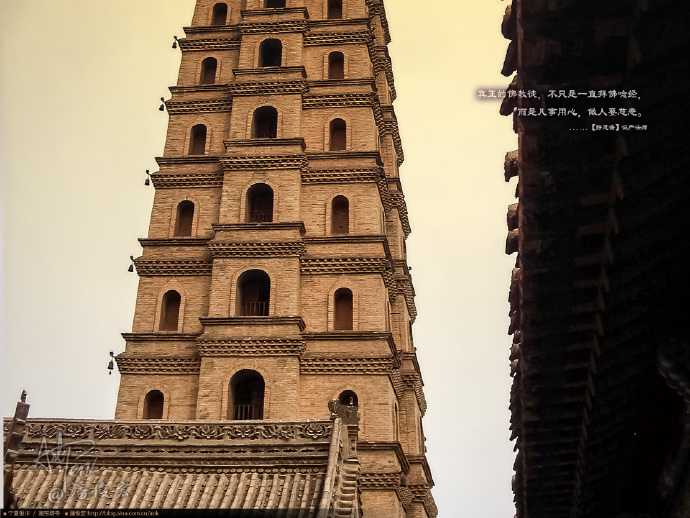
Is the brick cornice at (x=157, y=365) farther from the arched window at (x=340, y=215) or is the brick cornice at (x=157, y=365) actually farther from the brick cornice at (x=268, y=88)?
the brick cornice at (x=268, y=88)

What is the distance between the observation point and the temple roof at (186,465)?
55.0 feet

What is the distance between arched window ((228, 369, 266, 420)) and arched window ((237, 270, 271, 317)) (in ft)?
7.18

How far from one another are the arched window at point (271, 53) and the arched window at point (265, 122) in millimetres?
2563

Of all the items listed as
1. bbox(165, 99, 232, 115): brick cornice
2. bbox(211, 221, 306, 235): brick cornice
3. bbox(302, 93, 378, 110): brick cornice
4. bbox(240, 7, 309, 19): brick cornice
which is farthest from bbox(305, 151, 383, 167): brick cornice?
bbox(240, 7, 309, 19): brick cornice

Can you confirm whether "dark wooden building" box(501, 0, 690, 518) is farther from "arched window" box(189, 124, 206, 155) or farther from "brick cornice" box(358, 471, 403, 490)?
"arched window" box(189, 124, 206, 155)

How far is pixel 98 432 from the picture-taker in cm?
1870

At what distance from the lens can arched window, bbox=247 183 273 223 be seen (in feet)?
101

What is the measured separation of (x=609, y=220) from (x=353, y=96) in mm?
25627

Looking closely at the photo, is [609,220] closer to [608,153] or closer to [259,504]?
[608,153]

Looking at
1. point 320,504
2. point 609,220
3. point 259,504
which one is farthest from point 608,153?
point 259,504

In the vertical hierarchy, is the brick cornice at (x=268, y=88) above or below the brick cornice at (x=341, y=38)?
below

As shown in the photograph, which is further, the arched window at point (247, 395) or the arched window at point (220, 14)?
the arched window at point (220, 14)

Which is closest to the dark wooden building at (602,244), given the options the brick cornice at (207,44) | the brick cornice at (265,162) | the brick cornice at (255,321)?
the brick cornice at (255,321)

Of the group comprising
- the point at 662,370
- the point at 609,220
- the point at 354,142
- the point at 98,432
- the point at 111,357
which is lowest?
the point at 662,370
